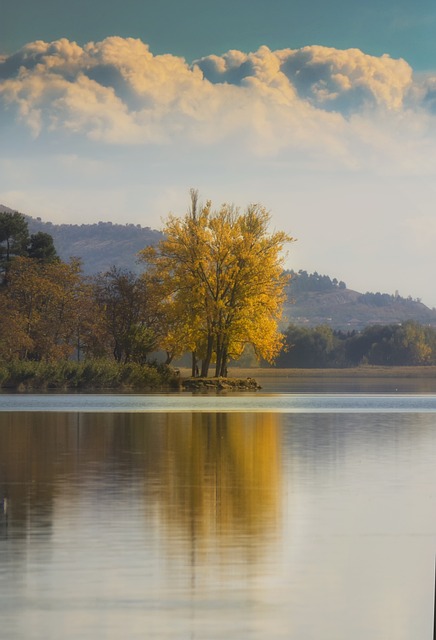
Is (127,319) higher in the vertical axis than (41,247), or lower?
lower

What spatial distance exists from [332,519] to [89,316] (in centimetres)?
6238

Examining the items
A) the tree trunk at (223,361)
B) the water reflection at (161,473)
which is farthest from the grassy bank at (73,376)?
the water reflection at (161,473)

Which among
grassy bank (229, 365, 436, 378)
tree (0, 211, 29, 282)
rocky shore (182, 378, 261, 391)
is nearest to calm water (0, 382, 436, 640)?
rocky shore (182, 378, 261, 391)

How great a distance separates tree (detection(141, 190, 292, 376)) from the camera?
214 feet

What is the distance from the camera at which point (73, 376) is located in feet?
214

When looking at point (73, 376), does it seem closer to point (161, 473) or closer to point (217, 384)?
point (217, 384)

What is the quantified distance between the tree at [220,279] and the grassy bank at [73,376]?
3632 millimetres

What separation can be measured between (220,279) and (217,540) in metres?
54.7

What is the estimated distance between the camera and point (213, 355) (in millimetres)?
68562

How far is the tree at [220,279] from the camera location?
6519 centimetres

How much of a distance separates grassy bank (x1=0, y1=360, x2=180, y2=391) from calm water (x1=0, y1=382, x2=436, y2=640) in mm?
41778

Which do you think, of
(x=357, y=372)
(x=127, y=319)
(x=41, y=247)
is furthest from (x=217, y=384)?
(x=357, y=372)

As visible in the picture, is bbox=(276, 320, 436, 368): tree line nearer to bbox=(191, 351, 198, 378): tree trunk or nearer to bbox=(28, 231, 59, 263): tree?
bbox=(28, 231, 59, 263): tree

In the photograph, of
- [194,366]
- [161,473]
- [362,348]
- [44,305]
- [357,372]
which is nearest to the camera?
[161,473]
